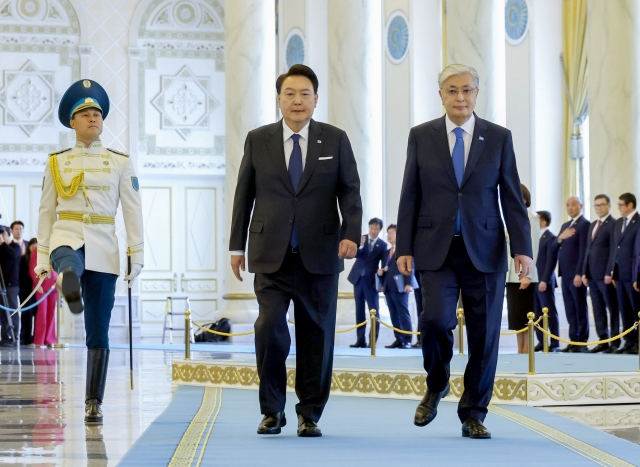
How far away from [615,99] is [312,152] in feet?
25.4

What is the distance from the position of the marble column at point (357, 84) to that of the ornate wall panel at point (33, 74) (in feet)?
22.4

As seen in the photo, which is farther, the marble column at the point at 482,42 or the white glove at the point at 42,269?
the marble column at the point at 482,42

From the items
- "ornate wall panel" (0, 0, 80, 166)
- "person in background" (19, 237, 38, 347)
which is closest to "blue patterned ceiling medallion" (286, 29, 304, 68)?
"ornate wall panel" (0, 0, 80, 166)

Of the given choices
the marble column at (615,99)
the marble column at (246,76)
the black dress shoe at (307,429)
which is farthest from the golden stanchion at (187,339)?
the marble column at (246,76)

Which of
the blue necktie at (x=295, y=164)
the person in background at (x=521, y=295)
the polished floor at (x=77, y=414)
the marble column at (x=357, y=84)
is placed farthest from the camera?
the marble column at (x=357, y=84)

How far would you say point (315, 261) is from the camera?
189 inches

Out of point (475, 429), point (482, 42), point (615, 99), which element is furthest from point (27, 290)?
point (475, 429)

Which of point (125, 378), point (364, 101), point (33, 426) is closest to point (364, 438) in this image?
point (33, 426)

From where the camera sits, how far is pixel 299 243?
4.79 m

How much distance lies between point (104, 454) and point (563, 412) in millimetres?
Result: 3095

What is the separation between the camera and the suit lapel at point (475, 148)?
4.82 m

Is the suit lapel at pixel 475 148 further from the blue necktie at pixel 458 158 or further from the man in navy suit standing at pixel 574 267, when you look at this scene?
the man in navy suit standing at pixel 574 267

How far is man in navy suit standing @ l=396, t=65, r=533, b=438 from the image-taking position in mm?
4770

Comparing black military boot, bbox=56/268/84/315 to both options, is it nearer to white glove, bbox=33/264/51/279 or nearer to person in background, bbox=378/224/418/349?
white glove, bbox=33/264/51/279
